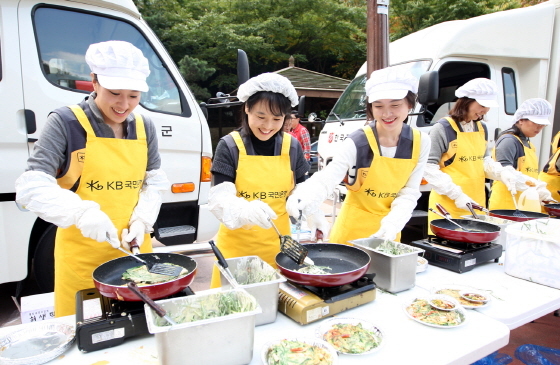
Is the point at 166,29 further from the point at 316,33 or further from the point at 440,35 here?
the point at 440,35

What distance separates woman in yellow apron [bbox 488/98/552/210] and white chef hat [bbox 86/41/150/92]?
10.7 ft

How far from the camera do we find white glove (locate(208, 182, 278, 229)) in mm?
1969

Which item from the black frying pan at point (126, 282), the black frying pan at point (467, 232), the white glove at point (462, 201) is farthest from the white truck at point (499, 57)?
the black frying pan at point (126, 282)

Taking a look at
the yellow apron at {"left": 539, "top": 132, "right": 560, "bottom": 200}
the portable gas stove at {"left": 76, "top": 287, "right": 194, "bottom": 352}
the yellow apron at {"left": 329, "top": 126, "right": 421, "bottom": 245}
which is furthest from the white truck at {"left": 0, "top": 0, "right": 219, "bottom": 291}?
the yellow apron at {"left": 539, "top": 132, "right": 560, "bottom": 200}

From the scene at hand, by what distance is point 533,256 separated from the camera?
2072 millimetres

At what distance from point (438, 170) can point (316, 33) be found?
1556cm

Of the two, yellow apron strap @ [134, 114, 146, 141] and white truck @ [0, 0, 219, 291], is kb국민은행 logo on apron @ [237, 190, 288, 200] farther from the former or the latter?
white truck @ [0, 0, 219, 291]

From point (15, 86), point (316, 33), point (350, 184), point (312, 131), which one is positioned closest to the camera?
point (350, 184)

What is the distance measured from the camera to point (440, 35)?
4.63 meters

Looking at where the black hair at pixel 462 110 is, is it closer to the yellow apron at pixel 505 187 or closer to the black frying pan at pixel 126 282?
the yellow apron at pixel 505 187

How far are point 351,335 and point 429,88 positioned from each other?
311 cm

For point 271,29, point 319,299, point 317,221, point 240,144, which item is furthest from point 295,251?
point 271,29

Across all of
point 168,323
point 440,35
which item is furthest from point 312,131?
point 168,323

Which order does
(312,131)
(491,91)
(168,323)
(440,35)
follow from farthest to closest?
1. (312,131)
2. (440,35)
3. (491,91)
4. (168,323)
